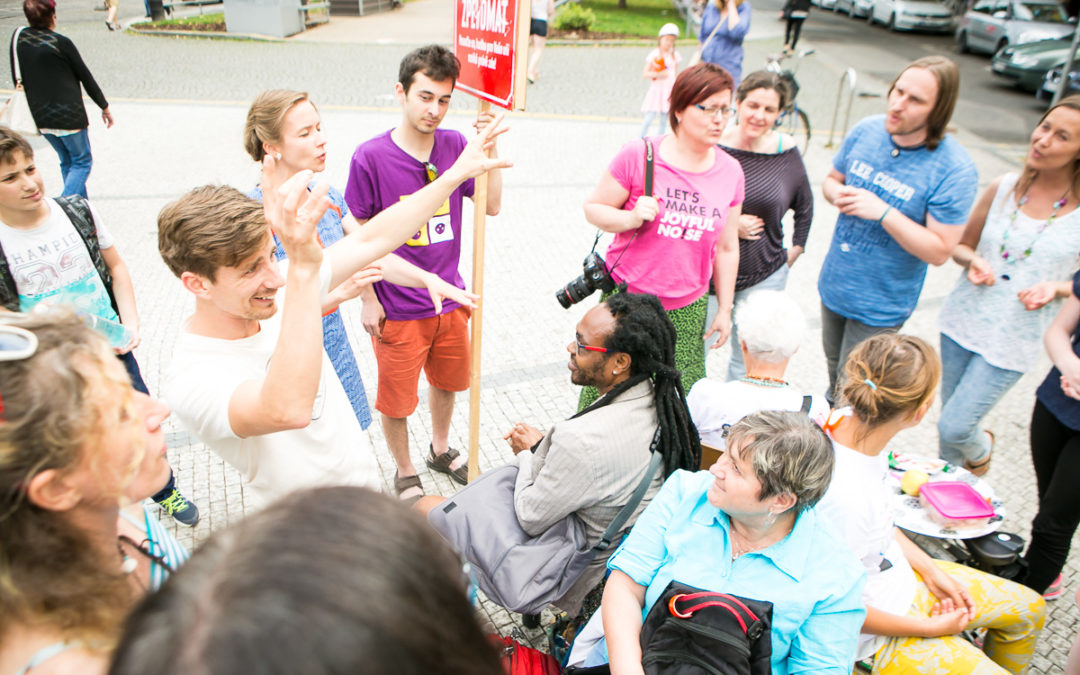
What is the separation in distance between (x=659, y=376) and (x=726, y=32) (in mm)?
7236

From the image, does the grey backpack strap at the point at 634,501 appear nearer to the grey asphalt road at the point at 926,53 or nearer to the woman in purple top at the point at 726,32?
the woman in purple top at the point at 726,32

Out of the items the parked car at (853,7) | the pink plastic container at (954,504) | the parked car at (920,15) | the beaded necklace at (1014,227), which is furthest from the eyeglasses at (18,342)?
the parked car at (853,7)

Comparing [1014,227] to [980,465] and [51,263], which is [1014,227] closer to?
[980,465]

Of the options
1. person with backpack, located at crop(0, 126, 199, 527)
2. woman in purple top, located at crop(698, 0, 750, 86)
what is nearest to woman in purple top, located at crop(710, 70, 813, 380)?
person with backpack, located at crop(0, 126, 199, 527)

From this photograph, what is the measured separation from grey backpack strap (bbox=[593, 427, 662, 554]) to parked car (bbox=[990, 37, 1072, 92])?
1355 centimetres

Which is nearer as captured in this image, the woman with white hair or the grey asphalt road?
the woman with white hair

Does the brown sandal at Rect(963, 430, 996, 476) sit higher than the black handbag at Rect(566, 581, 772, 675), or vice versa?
the black handbag at Rect(566, 581, 772, 675)

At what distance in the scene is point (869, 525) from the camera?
2111mm

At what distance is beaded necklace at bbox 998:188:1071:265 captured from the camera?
9.25ft

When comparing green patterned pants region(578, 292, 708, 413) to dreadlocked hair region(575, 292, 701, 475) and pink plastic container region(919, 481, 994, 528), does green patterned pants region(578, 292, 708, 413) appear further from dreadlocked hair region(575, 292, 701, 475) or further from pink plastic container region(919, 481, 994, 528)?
pink plastic container region(919, 481, 994, 528)

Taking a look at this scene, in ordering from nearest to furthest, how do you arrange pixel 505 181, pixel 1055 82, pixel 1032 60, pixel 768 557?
pixel 768 557 → pixel 505 181 → pixel 1055 82 → pixel 1032 60

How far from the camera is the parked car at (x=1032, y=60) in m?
12.0

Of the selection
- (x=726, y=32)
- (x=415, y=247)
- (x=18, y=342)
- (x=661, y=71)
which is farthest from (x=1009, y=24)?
(x=18, y=342)

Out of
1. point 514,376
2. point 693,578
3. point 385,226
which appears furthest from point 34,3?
point 693,578
